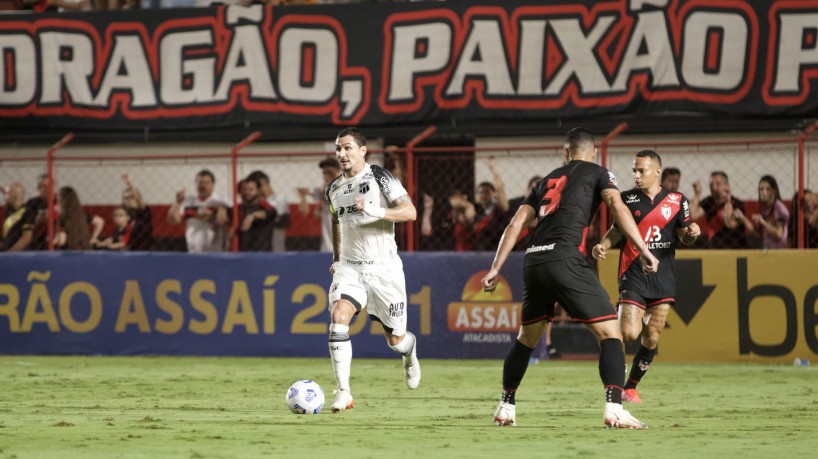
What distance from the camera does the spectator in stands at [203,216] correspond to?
58.6 feet

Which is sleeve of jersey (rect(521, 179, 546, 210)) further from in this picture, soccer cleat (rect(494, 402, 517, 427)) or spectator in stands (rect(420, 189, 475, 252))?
spectator in stands (rect(420, 189, 475, 252))

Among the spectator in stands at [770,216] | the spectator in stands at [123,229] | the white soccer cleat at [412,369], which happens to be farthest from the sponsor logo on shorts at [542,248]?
the spectator in stands at [123,229]

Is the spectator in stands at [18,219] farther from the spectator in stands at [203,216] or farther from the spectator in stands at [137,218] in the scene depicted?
the spectator in stands at [203,216]

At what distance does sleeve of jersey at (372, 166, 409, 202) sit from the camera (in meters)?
11.1

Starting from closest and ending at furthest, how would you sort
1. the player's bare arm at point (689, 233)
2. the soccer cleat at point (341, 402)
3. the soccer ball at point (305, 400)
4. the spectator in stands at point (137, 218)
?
the soccer ball at point (305, 400) < the soccer cleat at point (341, 402) < the player's bare arm at point (689, 233) < the spectator in stands at point (137, 218)

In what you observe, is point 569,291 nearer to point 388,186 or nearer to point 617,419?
point 617,419

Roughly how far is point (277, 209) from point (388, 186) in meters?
6.88

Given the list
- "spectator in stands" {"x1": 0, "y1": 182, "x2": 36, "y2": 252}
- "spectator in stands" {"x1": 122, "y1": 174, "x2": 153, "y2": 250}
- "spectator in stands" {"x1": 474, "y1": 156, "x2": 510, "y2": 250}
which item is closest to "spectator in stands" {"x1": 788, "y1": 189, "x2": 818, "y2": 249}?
"spectator in stands" {"x1": 474, "y1": 156, "x2": 510, "y2": 250}

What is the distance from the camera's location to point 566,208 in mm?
9422

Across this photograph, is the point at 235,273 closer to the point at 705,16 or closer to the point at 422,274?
the point at 422,274

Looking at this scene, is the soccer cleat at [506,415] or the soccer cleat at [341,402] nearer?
the soccer cleat at [506,415]

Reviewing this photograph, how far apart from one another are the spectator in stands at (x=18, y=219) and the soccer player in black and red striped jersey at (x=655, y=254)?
9819 mm

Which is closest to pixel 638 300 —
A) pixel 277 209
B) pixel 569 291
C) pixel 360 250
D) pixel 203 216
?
pixel 360 250

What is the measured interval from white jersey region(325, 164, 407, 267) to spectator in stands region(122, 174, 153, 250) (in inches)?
295
